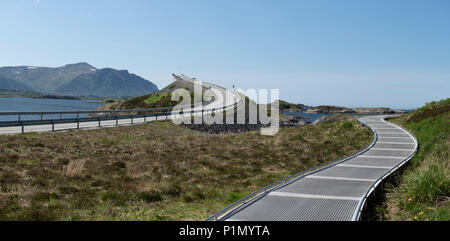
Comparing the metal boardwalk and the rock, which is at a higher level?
the rock

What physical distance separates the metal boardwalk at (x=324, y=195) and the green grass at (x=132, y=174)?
1.37 metres

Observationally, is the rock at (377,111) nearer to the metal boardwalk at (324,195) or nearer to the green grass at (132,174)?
the green grass at (132,174)

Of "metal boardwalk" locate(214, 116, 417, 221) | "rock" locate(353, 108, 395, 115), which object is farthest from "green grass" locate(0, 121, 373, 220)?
"rock" locate(353, 108, 395, 115)

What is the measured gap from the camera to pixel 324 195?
8.77 meters

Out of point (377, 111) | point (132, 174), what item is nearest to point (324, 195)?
point (132, 174)

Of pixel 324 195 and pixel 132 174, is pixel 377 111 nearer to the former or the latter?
pixel 324 195

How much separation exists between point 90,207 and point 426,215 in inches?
324

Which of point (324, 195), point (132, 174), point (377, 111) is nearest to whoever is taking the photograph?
point (324, 195)

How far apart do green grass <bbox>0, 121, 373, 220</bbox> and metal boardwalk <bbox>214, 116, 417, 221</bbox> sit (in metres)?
1.37

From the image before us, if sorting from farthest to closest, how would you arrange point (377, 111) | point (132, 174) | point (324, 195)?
point (377, 111), point (132, 174), point (324, 195)

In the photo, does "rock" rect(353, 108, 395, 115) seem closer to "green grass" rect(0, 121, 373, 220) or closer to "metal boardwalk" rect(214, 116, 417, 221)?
"green grass" rect(0, 121, 373, 220)

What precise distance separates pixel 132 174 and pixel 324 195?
6934 millimetres

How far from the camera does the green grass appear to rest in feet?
26.4

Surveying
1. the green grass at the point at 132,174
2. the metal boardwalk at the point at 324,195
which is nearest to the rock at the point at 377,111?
the green grass at the point at 132,174
